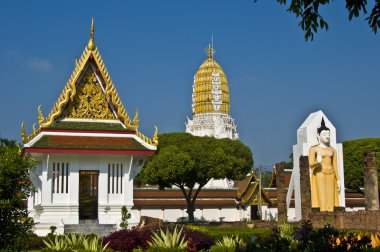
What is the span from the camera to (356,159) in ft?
143

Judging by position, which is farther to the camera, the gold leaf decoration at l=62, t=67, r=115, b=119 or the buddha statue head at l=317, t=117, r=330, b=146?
the gold leaf decoration at l=62, t=67, r=115, b=119

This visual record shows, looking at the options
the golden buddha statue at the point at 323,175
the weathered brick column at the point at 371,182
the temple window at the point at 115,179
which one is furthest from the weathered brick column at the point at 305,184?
the temple window at the point at 115,179

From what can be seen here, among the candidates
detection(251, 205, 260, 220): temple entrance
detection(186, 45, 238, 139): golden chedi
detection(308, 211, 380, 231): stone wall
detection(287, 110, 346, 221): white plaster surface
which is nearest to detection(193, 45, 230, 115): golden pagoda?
detection(186, 45, 238, 139): golden chedi

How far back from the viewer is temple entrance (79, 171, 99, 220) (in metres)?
24.7

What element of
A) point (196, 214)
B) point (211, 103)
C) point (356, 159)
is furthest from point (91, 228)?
point (211, 103)

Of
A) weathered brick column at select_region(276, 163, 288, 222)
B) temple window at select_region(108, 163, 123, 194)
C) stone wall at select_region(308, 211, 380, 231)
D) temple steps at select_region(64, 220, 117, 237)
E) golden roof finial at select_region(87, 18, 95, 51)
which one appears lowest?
temple steps at select_region(64, 220, 117, 237)

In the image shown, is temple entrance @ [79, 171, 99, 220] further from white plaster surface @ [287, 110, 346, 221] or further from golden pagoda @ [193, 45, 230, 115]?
golden pagoda @ [193, 45, 230, 115]

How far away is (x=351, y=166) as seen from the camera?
43.8 m

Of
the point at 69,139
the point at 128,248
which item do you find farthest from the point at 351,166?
the point at 128,248

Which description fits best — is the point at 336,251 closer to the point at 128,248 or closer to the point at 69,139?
the point at 128,248

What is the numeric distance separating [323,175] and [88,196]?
10925mm

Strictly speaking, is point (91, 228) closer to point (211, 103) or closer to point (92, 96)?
point (92, 96)

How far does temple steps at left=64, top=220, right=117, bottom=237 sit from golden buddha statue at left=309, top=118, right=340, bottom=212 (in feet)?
28.6

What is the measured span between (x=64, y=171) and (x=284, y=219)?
33.3 feet
